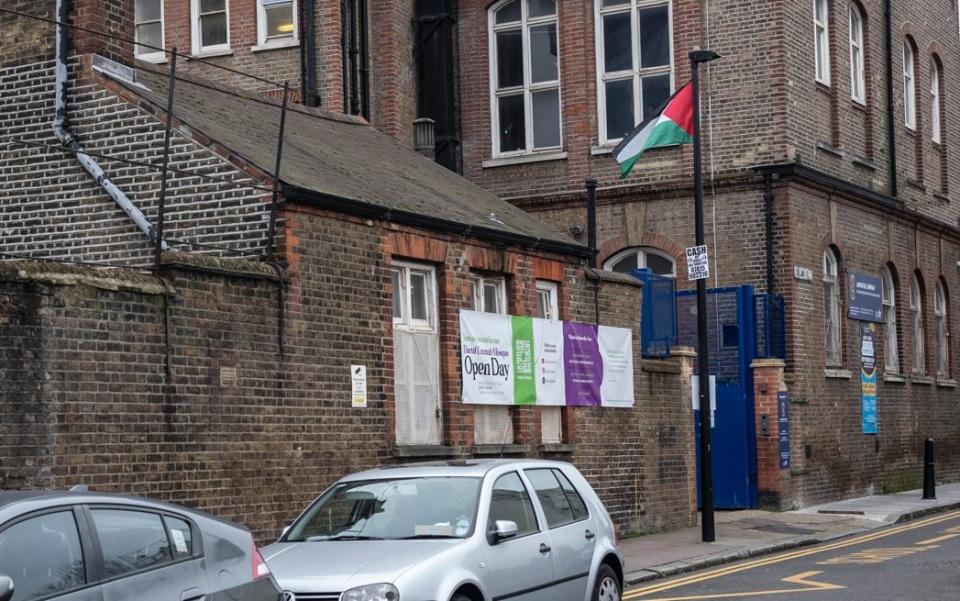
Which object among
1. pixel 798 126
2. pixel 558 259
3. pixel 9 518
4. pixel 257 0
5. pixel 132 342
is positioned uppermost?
pixel 257 0

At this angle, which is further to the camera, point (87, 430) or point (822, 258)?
point (822, 258)

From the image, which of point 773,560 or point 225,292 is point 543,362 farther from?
point 225,292

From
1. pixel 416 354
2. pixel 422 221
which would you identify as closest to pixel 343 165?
pixel 422 221

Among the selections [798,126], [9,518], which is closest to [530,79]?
[798,126]

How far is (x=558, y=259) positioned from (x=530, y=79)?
9712 mm

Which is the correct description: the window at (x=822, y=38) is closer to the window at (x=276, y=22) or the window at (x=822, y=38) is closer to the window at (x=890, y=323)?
the window at (x=890, y=323)

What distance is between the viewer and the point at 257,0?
2822cm

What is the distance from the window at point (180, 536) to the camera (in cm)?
808

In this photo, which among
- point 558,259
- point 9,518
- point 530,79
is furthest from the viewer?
point 530,79

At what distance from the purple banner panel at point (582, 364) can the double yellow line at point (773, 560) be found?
329 centimetres

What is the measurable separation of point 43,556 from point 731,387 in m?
20.6

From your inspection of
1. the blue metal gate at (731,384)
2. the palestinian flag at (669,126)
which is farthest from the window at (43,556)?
the blue metal gate at (731,384)

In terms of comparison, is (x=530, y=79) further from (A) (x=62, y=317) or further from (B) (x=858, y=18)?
(A) (x=62, y=317)

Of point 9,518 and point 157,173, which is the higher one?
point 157,173
